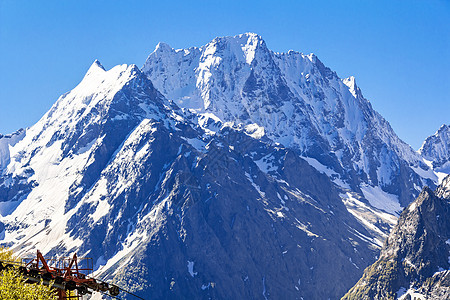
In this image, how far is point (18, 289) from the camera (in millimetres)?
71250

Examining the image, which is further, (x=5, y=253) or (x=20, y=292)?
(x=5, y=253)

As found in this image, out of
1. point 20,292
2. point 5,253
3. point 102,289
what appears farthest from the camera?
point 5,253

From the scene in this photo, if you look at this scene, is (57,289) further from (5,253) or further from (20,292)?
(5,253)

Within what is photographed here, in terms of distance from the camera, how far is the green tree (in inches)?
2766

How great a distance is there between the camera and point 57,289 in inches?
3123

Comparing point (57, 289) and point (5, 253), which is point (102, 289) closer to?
point (57, 289)

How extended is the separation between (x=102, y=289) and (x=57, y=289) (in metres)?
6.67

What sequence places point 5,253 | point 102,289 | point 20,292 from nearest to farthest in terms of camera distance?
point 20,292 → point 102,289 → point 5,253

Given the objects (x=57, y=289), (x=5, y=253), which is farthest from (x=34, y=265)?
(x=5, y=253)

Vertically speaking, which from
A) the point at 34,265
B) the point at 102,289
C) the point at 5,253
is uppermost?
the point at 5,253

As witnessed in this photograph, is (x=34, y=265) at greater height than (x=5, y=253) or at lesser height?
lesser

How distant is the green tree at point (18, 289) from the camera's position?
7025 cm

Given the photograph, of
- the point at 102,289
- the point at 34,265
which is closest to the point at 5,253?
the point at 34,265

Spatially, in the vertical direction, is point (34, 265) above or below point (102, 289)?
above
